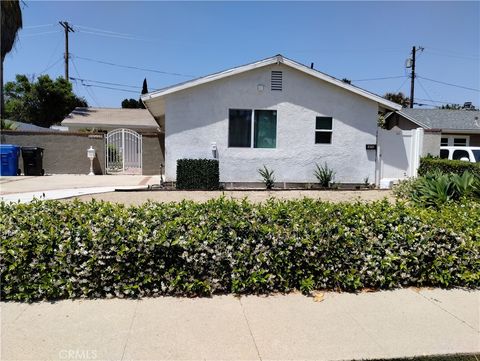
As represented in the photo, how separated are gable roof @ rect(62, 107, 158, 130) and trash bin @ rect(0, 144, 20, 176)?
37.2 ft

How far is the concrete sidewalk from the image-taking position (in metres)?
2.92

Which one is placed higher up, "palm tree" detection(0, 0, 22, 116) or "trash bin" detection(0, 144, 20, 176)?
"palm tree" detection(0, 0, 22, 116)

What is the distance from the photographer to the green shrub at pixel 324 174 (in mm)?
12695

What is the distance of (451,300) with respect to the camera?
4.01m

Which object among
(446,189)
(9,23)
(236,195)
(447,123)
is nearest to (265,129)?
(236,195)

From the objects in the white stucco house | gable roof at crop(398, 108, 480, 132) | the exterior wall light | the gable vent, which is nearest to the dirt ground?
the white stucco house

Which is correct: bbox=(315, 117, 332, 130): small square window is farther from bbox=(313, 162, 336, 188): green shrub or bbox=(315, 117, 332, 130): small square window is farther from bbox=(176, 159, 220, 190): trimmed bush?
bbox=(176, 159, 220, 190): trimmed bush

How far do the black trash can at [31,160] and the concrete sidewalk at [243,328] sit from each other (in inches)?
531

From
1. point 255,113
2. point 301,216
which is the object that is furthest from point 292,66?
point 301,216

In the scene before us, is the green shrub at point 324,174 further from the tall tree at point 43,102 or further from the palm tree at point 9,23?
the tall tree at point 43,102

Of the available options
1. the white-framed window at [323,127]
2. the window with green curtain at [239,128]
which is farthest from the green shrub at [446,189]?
the window with green curtain at [239,128]

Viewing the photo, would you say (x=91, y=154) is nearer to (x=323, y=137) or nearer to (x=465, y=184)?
(x=323, y=137)

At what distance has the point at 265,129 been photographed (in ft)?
41.6

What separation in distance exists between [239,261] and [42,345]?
1913mm
